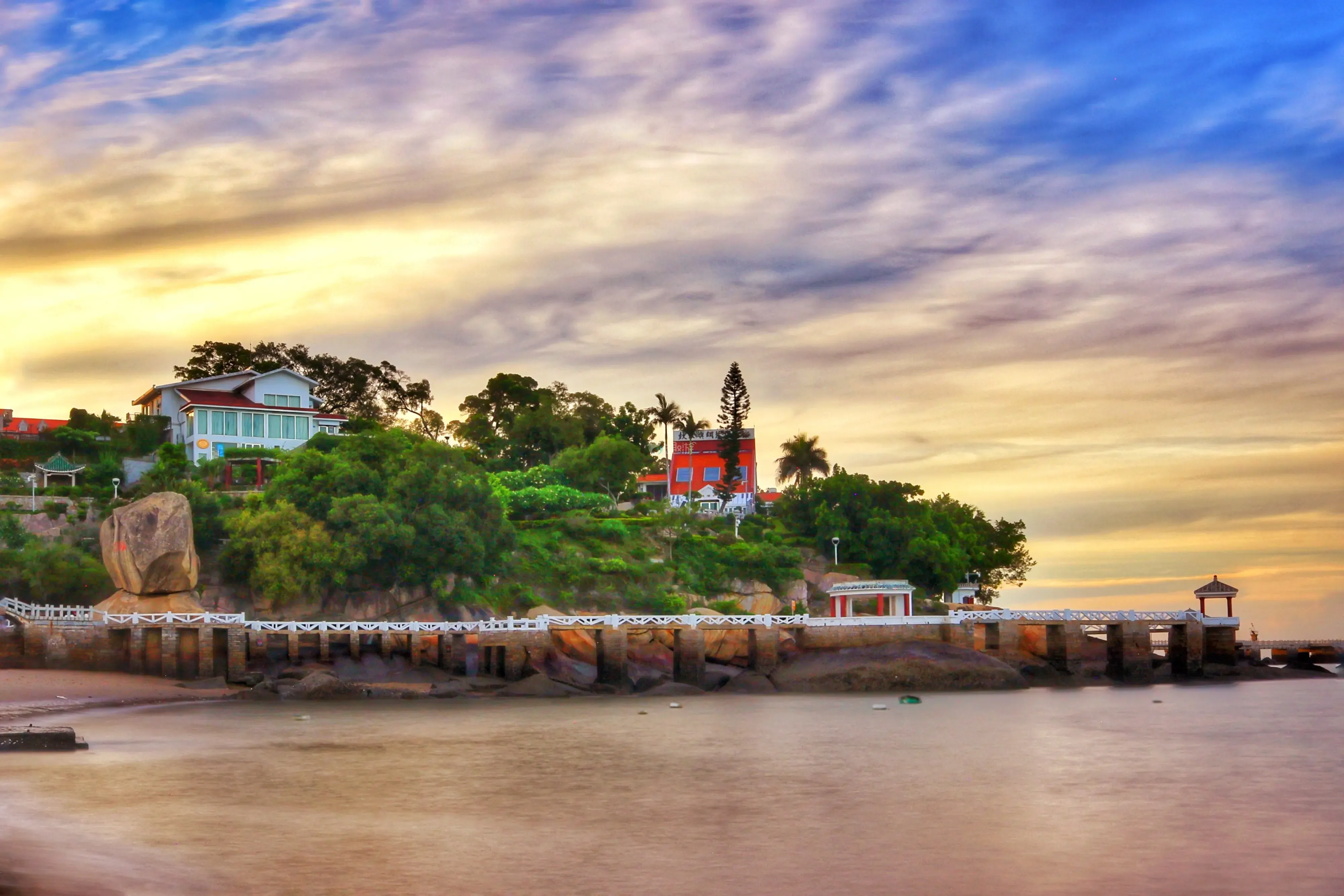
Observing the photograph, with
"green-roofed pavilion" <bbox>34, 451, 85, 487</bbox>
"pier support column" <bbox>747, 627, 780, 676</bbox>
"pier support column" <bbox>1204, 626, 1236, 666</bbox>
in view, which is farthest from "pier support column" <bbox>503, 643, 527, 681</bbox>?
"pier support column" <bbox>1204, 626, 1236, 666</bbox>

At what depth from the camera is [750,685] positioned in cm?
5753

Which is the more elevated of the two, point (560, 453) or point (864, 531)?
point (560, 453)

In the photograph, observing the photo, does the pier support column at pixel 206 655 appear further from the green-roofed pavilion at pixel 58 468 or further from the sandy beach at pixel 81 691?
the green-roofed pavilion at pixel 58 468

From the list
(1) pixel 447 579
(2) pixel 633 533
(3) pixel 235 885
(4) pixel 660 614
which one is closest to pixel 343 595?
(1) pixel 447 579

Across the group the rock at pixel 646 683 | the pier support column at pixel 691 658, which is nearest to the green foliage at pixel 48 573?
the rock at pixel 646 683

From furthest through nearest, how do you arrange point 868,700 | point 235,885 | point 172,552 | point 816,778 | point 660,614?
point 660,614 < point 172,552 < point 868,700 < point 816,778 < point 235,885

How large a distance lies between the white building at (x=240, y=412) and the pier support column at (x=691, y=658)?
1440 inches

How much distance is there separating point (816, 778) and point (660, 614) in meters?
42.6

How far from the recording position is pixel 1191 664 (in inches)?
2539

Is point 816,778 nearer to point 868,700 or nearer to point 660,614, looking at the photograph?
point 868,700

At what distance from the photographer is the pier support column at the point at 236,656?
5291 centimetres

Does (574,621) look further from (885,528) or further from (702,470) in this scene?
(702,470)

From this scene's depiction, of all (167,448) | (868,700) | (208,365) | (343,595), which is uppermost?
(208,365)

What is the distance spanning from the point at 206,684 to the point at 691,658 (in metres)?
20.0
